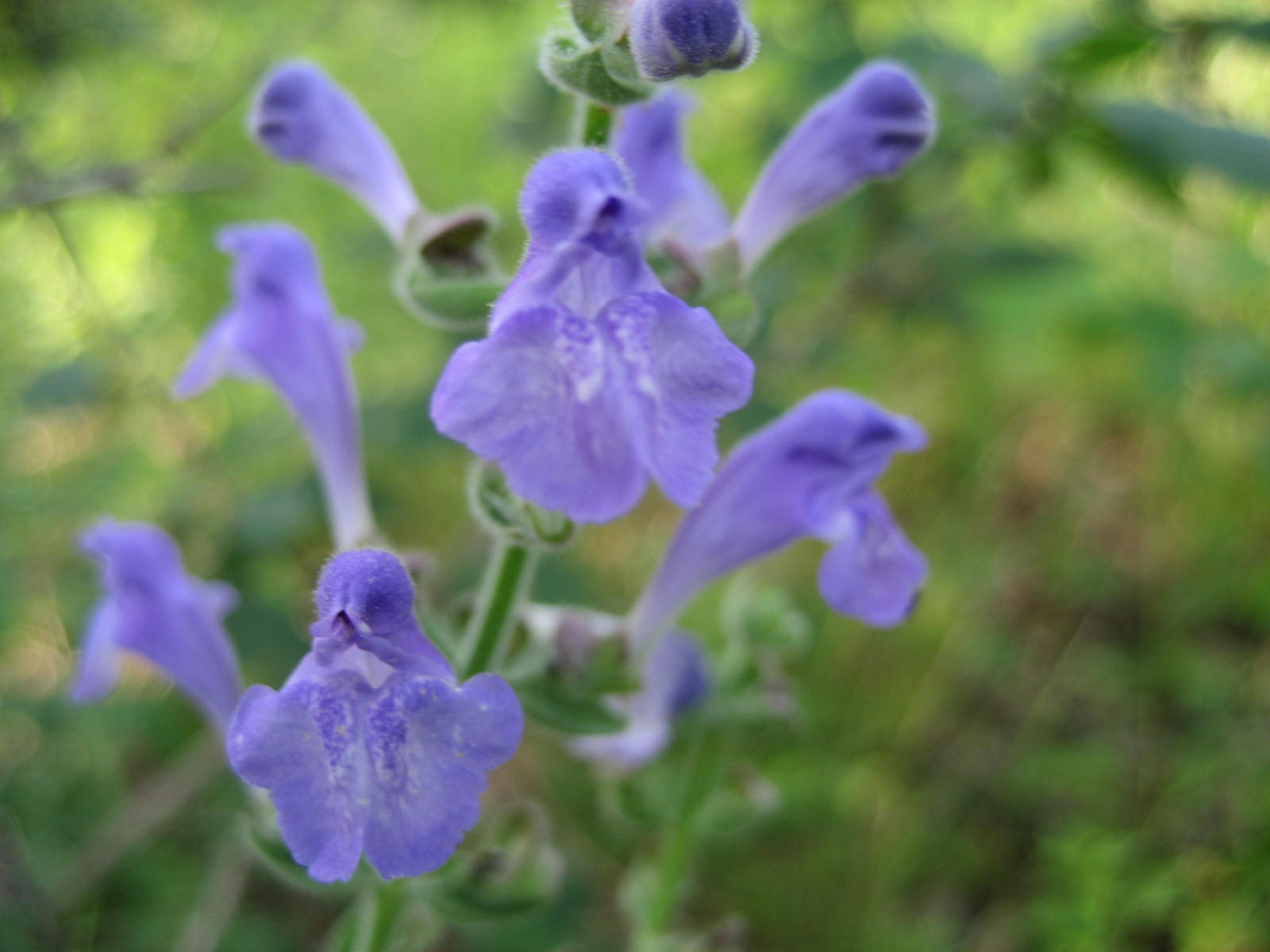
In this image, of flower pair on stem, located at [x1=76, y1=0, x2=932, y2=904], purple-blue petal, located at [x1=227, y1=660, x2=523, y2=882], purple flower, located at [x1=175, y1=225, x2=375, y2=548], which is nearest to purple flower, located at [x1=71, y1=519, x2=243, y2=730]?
flower pair on stem, located at [x1=76, y1=0, x2=932, y2=904]

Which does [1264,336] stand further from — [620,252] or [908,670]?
[620,252]

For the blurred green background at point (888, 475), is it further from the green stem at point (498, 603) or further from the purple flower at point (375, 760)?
the purple flower at point (375, 760)

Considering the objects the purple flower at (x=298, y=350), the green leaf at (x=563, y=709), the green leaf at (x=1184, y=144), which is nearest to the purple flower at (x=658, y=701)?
the green leaf at (x=563, y=709)

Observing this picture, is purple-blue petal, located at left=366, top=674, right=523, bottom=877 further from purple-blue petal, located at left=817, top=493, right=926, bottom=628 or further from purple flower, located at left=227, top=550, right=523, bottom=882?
purple-blue petal, located at left=817, top=493, right=926, bottom=628

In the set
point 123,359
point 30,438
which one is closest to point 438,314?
point 123,359

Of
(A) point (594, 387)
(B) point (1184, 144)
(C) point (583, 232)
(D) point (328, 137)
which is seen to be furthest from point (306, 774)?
(B) point (1184, 144)
